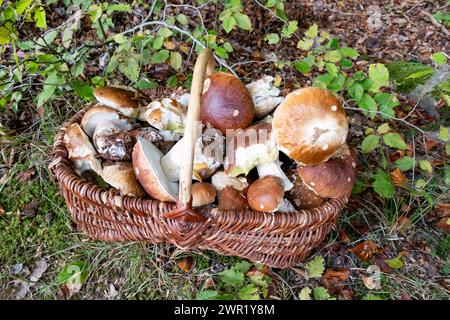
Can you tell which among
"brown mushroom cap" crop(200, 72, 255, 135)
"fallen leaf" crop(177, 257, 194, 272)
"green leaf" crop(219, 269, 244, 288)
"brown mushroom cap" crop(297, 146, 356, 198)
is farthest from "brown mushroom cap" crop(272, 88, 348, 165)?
"fallen leaf" crop(177, 257, 194, 272)

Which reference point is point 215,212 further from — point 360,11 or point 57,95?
point 360,11

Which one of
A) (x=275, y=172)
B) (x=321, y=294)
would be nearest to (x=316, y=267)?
(x=321, y=294)

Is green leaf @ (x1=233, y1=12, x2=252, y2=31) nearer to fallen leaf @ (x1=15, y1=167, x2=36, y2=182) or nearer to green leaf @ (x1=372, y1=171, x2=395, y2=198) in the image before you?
green leaf @ (x1=372, y1=171, x2=395, y2=198)

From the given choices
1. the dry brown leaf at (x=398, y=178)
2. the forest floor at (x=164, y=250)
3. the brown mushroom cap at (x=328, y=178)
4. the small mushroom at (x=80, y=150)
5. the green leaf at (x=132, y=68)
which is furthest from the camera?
the dry brown leaf at (x=398, y=178)

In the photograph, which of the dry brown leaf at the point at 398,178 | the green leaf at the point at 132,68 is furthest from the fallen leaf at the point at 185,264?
the dry brown leaf at the point at 398,178

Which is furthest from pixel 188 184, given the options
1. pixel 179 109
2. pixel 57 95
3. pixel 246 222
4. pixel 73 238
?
pixel 57 95

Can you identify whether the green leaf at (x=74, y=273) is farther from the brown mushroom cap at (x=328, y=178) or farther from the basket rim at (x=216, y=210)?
the brown mushroom cap at (x=328, y=178)

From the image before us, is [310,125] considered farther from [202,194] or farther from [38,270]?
[38,270]
